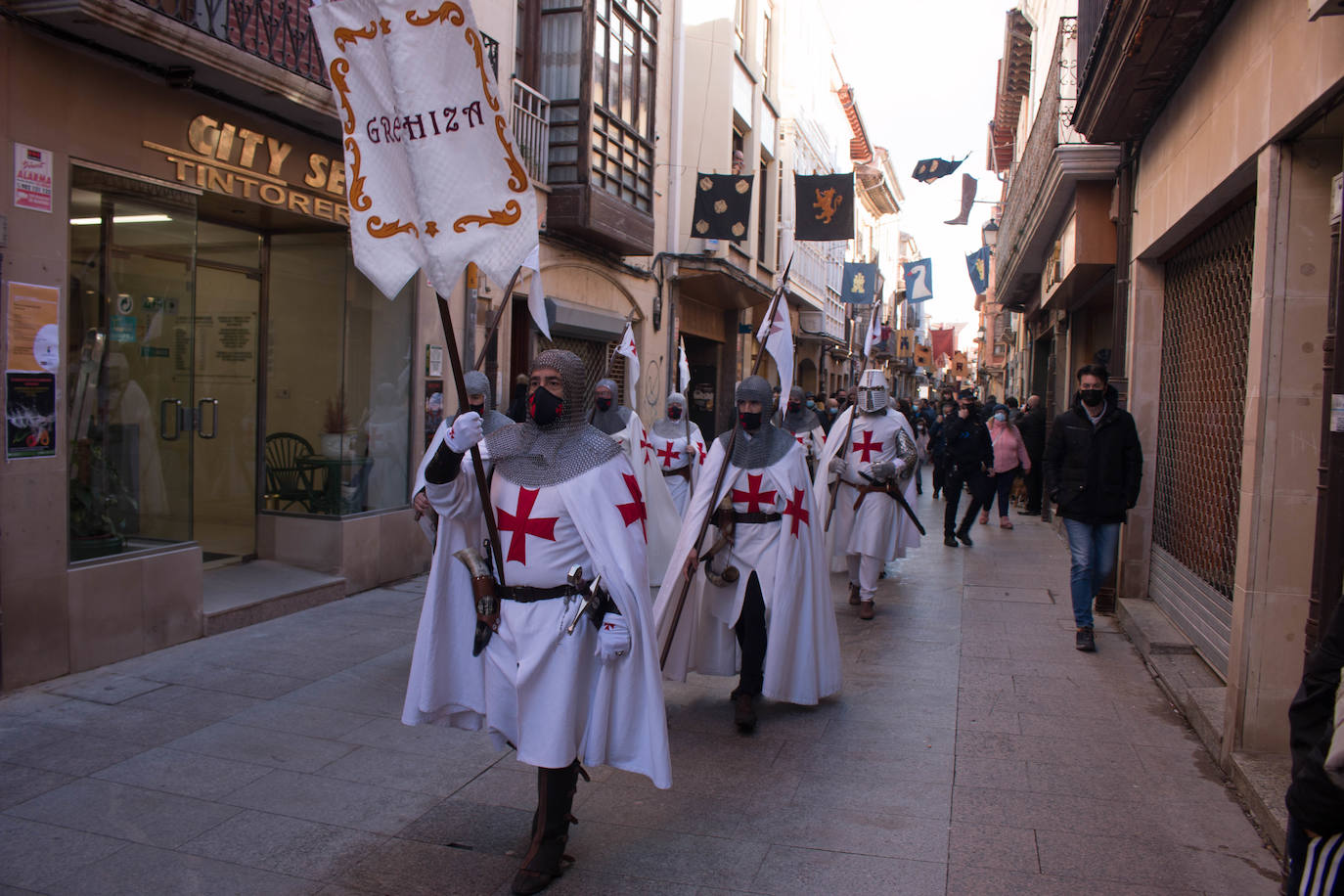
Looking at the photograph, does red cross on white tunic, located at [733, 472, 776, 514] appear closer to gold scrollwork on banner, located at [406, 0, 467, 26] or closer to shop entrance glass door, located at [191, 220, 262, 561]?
gold scrollwork on banner, located at [406, 0, 467, 26]

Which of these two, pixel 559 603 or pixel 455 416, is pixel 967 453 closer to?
pixel 455 416

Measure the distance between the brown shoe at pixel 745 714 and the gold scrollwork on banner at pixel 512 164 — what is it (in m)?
3.08

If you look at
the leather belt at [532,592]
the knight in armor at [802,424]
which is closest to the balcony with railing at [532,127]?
the knight in armor at [802,424]

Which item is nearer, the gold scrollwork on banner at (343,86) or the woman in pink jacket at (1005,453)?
the gold scrollwork on banner at (343,86)

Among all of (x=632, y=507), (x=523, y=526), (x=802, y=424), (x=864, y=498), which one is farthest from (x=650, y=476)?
(x=523, y=526)

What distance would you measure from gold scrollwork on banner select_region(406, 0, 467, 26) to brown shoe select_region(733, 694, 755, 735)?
3.66 metres

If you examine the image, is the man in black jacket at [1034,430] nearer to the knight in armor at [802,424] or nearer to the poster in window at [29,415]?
the knight in armor at [802,424]

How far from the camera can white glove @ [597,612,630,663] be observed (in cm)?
368

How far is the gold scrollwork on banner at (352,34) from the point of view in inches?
145

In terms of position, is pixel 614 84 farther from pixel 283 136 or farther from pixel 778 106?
pixel 778 106

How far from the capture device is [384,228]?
12.4 ft

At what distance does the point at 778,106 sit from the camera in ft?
80.3

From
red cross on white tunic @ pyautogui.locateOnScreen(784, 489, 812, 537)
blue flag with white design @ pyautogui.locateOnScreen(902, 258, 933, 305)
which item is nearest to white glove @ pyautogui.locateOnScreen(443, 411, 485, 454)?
red cross on white tunic @ pyautogui.locateOnScreen(784, 489, 812, 537)

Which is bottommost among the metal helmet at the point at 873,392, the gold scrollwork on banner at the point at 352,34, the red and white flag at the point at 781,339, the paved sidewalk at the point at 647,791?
the paved sidewalk at the point at 647,791
